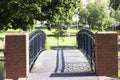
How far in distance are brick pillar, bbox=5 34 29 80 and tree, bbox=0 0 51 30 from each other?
17390 mm

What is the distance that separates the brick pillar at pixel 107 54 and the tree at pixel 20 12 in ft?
57.2

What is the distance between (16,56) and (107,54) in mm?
2539

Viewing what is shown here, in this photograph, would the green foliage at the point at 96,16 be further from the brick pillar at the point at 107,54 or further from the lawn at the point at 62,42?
the brick pillar at the point at 107,54

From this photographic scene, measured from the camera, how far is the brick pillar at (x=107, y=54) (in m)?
12.0

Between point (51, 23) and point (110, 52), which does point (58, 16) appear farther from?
point (110, 52)

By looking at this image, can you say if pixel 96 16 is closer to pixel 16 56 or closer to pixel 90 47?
pixel 90 47

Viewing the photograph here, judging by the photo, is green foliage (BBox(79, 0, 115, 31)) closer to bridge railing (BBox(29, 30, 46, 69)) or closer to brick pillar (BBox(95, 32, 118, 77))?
bridge railing (BBox(29, 30, 46, 69))

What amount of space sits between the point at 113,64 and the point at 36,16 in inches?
758

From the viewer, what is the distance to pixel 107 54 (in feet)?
39.5

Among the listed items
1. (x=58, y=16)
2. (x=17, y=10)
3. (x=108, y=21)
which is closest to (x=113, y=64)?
(x=17, y=10)

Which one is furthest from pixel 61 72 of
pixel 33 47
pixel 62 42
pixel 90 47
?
pixel 62 42

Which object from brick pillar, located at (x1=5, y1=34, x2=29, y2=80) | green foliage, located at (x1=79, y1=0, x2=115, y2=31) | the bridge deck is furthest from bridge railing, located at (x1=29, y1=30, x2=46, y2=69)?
green foliage, located at (x1=79, y1=0, x2=115, y2=31)

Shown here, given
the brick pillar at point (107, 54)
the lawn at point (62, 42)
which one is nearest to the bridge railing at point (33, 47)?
the brick pillar at point (107, 54)

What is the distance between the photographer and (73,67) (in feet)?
45.9
